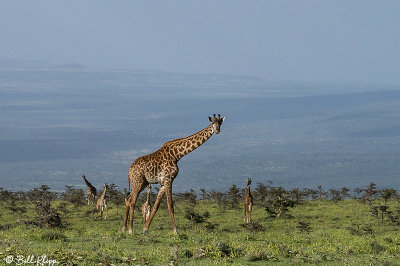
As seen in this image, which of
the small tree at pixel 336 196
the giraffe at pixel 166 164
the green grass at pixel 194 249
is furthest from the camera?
the small tree at pixel 336 196

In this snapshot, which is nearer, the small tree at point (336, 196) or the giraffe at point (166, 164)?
the giraffe at point (166, 164)

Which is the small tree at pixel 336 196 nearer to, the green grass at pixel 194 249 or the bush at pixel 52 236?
the green grass at pixel 194 249

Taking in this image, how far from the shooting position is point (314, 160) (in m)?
170

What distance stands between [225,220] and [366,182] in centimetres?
9877

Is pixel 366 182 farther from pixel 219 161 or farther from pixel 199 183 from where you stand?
pixel 219 161

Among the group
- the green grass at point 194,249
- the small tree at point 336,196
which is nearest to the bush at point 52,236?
the green grass at point 194,249

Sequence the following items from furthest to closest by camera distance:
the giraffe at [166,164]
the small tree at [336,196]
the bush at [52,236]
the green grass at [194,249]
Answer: the small tree at [336,196]
the giraffe at [166,164]
the bush at [52,236]
the green grass at [194,249]

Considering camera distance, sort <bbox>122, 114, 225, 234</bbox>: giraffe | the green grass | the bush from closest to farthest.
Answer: the green grass → the bush → <bbox>122, 114, 225, 234</bbox>: giraffe

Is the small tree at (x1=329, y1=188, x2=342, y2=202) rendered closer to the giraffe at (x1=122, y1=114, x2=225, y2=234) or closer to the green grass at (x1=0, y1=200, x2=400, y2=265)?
the green grass at (x1=0, y1=200, x2=400, y2=265)

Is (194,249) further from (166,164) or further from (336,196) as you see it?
(336,196)

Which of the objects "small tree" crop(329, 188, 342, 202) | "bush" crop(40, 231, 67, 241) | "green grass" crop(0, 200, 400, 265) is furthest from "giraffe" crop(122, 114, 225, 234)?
"small tree" crop(329, 188, 342, 202)

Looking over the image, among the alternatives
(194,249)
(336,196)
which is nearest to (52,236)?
(194,249)

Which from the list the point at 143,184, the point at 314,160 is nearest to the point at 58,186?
the point at 314,160

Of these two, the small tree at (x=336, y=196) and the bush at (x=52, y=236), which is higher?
the bush at (x=52, y=236)
